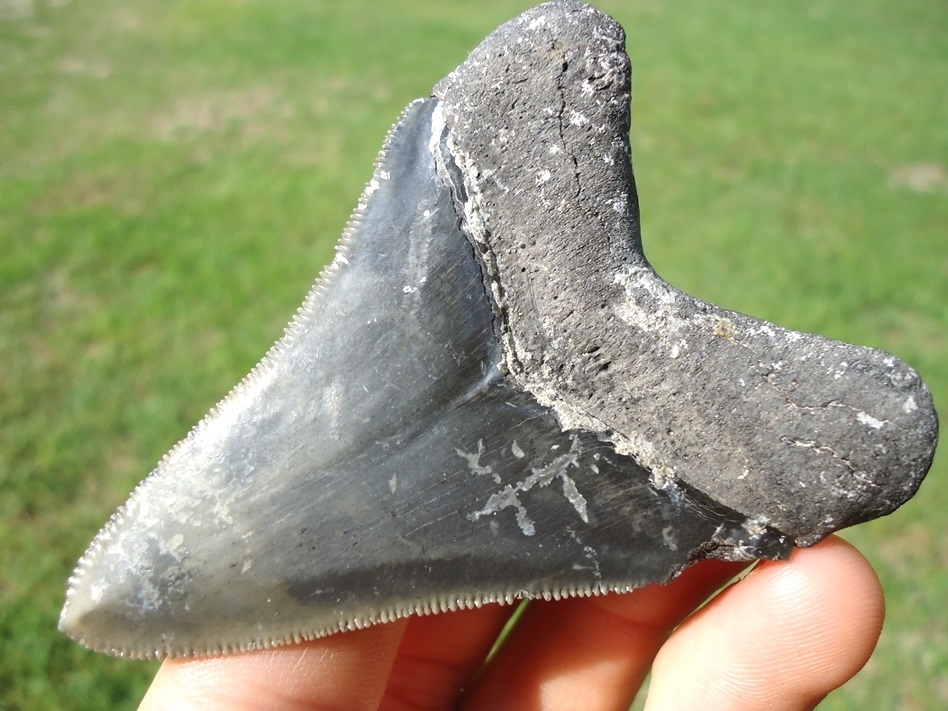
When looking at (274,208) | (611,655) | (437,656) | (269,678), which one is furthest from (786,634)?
(274,208)

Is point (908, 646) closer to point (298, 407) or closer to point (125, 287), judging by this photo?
point (298, 407)

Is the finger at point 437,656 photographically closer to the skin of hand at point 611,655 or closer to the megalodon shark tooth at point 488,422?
the skin of hand at point 611,655

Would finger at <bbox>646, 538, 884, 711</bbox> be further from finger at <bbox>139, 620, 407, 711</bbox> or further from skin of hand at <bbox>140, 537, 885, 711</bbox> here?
finger at <bbox>139, 620, 407, 711</bbox>

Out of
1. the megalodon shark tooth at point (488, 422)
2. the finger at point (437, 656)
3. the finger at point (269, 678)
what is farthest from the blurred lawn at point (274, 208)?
the megalodon shark tooth at point (488, 422)

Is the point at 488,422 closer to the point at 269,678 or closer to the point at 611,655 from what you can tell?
the point at 269,678

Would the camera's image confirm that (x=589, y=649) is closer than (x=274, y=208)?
Yes

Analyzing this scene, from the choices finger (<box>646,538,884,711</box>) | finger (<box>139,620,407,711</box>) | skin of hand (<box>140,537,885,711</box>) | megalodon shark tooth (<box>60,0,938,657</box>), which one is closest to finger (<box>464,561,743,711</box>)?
skin of hand (<box>140,537,885,711</box>)

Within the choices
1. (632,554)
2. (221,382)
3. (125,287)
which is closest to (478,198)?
(632,554)
